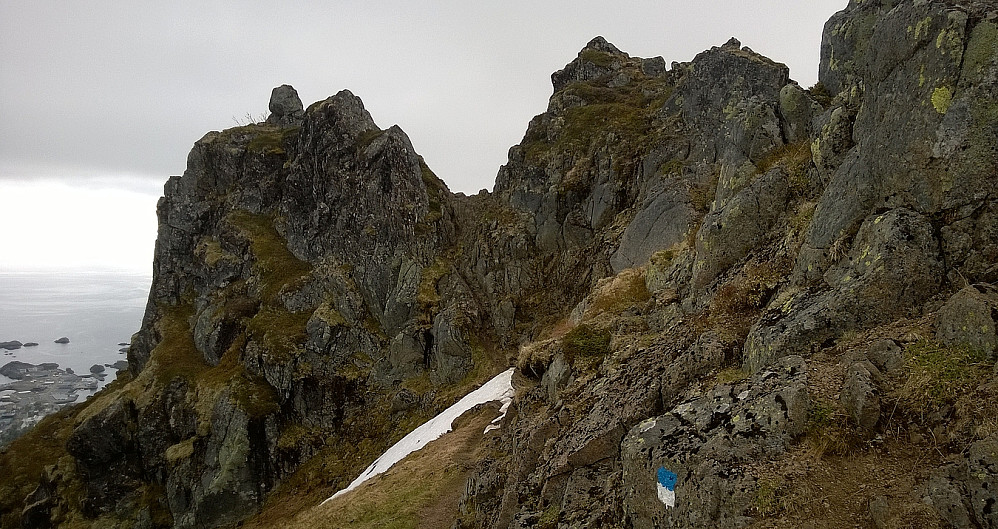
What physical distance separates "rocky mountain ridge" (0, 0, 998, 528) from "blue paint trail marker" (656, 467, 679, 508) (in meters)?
0.04

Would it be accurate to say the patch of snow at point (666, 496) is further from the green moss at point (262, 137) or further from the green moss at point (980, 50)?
the green moss at point (262, 137)

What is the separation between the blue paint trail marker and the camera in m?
8.26

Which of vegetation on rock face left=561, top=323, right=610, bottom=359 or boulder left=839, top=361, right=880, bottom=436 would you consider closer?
boulder left=839, top=361, right=880, bottom=436

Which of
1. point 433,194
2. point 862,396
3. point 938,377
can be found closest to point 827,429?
point 862,396

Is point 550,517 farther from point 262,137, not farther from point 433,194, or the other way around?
point 262,137

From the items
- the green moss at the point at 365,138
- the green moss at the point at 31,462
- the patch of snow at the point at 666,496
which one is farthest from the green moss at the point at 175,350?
the patch of snow at the point at 666,496

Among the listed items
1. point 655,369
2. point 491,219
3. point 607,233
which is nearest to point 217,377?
point 491,219

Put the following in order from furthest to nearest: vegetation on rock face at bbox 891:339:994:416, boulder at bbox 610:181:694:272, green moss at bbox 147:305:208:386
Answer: green moss at bbox 147:305:208:386
boulder at bbox 610:181:694:272
vegetation on rock face at bbox 891:339:994:416

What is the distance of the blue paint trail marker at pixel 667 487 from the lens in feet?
27.1

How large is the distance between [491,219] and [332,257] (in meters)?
22.9

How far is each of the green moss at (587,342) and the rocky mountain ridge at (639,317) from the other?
0.13m

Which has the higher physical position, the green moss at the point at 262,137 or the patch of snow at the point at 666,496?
the green moss at the point at 262,137

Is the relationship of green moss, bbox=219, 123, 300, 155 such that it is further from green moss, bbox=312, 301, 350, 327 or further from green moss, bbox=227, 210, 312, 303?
green moss, bbox=312, 301, 350, 327

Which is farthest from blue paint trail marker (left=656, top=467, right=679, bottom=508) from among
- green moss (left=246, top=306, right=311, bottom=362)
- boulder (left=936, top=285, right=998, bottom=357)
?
green moss (left=246, top=306, right=311, bottom=362)
